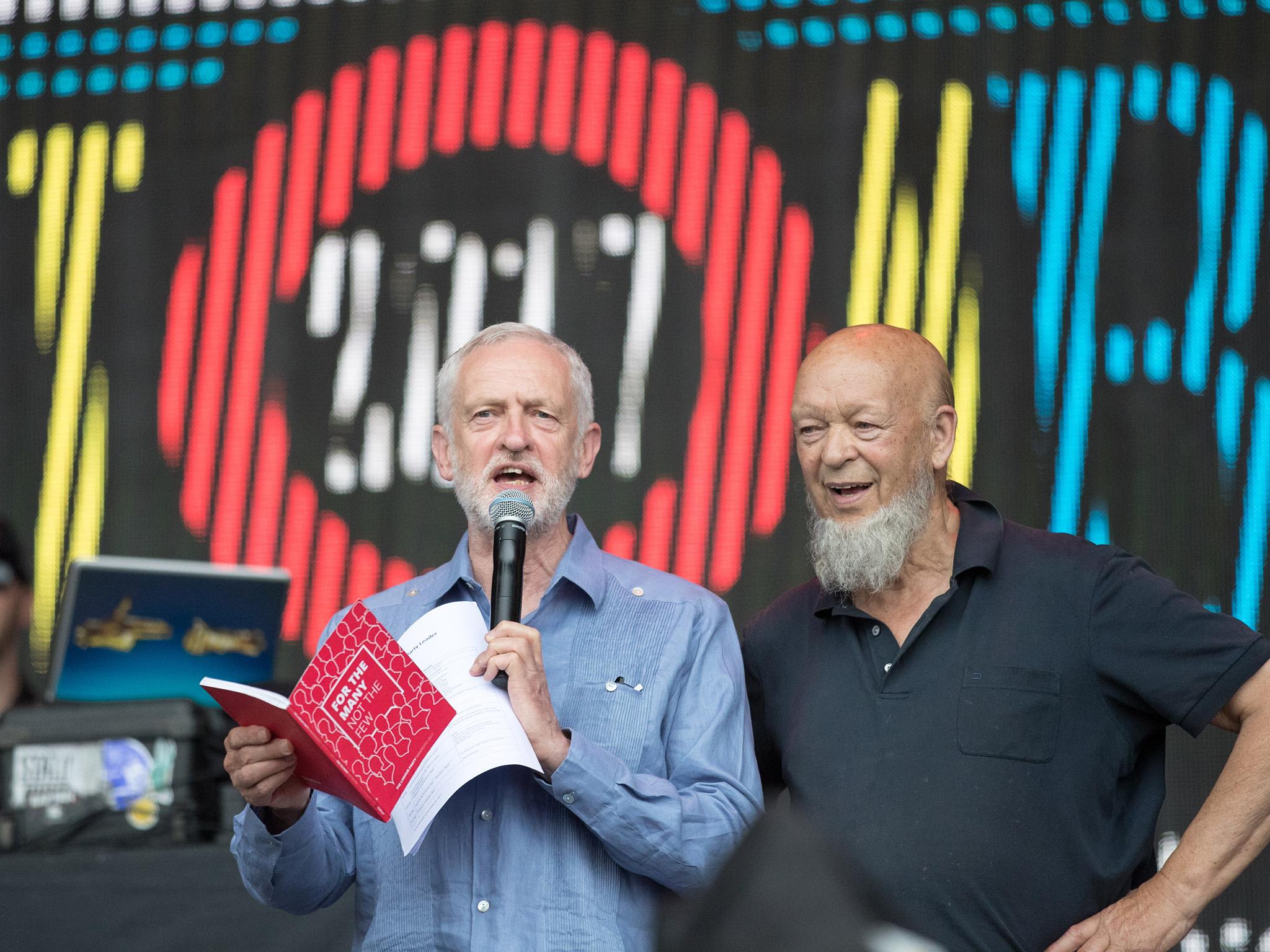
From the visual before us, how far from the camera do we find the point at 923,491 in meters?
2.44

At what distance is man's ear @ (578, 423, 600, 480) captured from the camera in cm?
235

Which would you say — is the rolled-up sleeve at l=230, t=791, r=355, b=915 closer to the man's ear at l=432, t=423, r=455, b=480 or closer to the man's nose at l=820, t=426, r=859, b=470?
the man's ear at l=432, t=423, r=455, b=480

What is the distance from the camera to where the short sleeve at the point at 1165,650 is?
7.00 feet

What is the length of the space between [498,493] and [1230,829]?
120cm

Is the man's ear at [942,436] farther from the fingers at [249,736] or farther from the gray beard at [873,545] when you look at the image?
the fingers at [249,736]

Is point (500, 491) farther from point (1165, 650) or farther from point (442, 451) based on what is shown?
point (1165, 650)

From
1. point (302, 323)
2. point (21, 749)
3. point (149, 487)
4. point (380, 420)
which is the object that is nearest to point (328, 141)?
point (302, 323)

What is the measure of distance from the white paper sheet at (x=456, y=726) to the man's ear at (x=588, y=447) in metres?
0.43

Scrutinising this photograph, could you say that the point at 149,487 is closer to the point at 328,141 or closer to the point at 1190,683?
the point at 328,141

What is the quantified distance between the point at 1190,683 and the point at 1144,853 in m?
0.29

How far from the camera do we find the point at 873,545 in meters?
2.34

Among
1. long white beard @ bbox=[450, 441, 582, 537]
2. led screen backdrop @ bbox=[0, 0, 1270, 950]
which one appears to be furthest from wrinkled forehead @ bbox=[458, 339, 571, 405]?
led screen backdrop @ bbox=[0, 0, 1270, 950]

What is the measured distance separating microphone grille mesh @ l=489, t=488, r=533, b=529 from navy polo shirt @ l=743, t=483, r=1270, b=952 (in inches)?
22.8

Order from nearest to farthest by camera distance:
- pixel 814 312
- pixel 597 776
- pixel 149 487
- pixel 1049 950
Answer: pixel 597 776
pixel 1049 950
pixel 814 312
pixel 149 487
